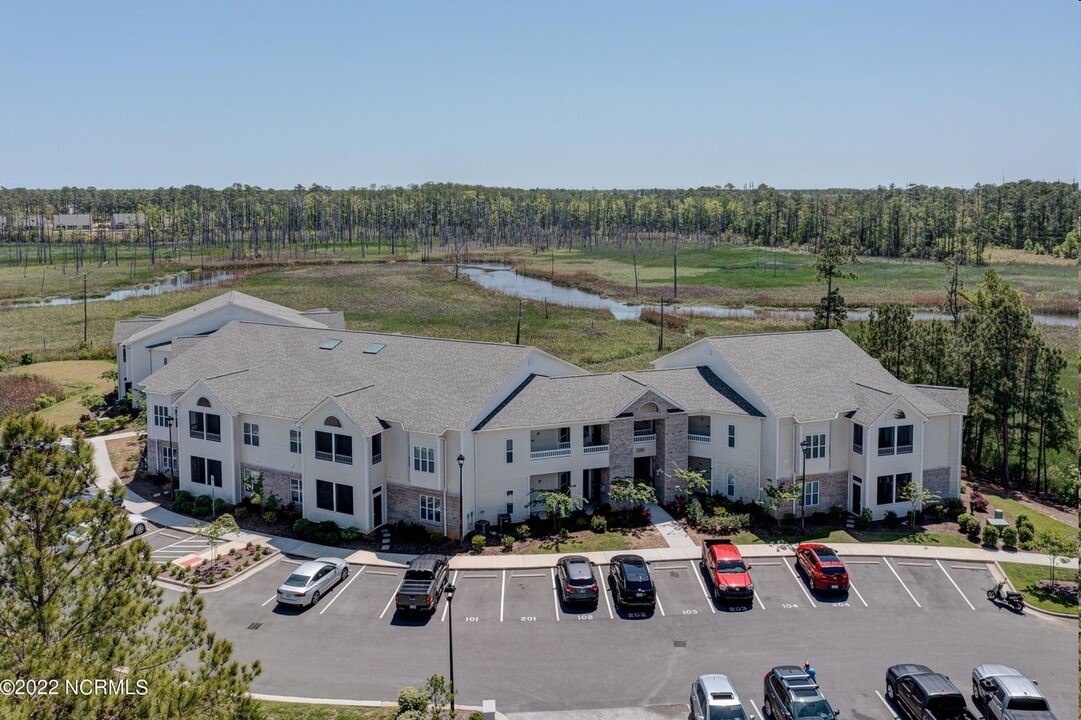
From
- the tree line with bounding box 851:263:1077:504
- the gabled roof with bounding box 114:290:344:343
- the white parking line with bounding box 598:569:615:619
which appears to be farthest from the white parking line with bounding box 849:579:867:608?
the gabled roof with bounding box 114:290:344:343

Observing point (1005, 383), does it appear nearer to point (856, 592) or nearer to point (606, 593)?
point (856, 592)

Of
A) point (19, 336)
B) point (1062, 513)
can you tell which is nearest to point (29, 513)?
point (1062, 513)

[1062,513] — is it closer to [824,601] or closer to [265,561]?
[824,601]

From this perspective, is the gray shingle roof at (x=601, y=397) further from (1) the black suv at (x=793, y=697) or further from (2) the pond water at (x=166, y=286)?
(2) the pond water at (x=166, y=286)

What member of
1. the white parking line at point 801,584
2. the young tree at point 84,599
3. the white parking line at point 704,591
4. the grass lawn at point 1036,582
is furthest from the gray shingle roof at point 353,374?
the grass lawn at point 1036,582

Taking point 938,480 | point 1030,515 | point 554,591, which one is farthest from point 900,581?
point 554,591
